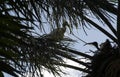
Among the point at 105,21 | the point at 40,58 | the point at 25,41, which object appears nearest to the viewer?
the point at 25,41

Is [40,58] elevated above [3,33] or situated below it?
below

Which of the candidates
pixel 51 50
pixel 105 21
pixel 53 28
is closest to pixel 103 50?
pixel 105 21

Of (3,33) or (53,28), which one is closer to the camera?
(3,33)

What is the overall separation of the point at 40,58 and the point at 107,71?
1.33ft

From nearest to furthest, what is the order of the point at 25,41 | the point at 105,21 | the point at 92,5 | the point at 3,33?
the point at 3,33, the point at 92,5, the point at 25,41, the point at 105,21

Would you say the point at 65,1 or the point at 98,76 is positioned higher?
the point at 65,1

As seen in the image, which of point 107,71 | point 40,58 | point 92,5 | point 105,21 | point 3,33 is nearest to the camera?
point 3,33

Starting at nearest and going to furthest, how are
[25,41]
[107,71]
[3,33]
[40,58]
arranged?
[3,33]
[25,41]
[40,58]
[107,71]

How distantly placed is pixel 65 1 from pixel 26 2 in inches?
8.4

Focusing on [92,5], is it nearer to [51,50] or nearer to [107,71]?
[51,50]

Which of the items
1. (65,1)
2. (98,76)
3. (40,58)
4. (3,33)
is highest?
(65,1)

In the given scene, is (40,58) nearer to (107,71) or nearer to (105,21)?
(107,71)

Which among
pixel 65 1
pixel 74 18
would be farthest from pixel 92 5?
pixel 74 18

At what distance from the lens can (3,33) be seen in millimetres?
1388
